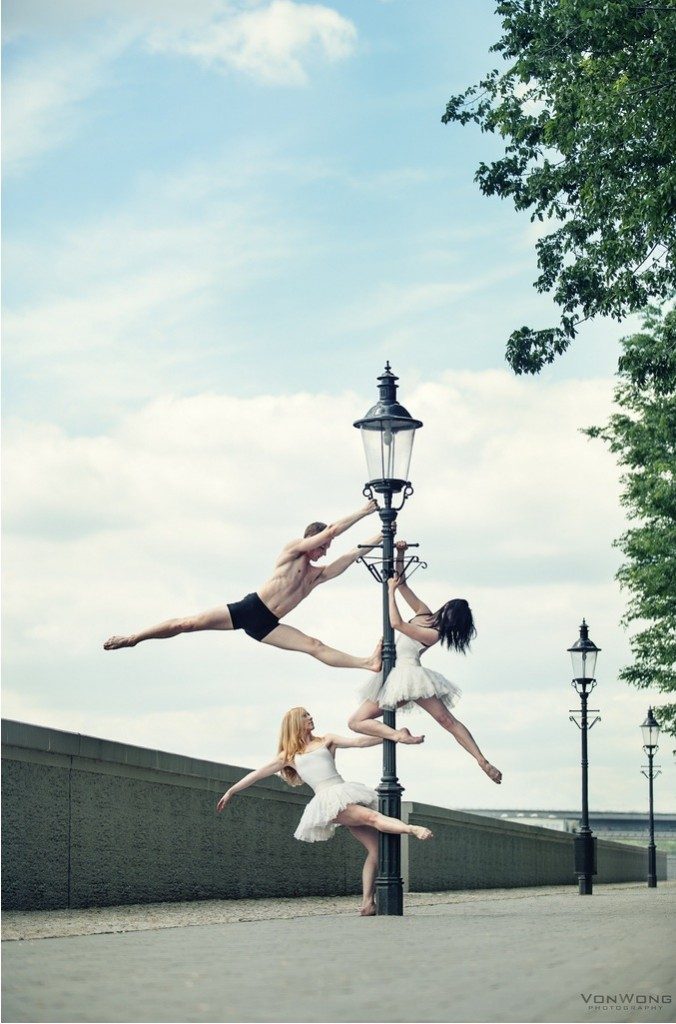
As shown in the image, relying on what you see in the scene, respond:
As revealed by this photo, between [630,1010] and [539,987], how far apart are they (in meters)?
0.71

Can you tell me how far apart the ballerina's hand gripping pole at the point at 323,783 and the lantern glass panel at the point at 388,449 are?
253cm

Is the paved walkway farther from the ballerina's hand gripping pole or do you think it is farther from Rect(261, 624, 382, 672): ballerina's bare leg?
Rect(261, 624, 382, 672): ballerina's bare leg

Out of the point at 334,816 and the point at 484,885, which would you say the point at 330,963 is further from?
the point at 484,885

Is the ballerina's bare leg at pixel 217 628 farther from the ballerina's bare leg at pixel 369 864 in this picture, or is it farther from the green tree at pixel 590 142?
the green tree at pixel 590 142

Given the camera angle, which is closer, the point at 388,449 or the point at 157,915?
the point at 157,915

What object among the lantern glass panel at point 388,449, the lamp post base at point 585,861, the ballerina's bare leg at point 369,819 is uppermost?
the lantern glass panel at point 388,449

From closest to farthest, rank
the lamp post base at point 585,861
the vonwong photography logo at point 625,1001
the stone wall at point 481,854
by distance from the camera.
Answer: the vonwong photography logo at point 625,1001 < the stone wall at point 481,854 < the lamp post base at point 585,861

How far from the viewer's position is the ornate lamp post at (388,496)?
13938 mm

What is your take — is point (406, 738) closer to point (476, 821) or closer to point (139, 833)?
point (139, 833)

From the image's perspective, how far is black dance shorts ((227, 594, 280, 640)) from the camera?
41.7 feet

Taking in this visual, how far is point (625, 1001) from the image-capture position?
25.1ft

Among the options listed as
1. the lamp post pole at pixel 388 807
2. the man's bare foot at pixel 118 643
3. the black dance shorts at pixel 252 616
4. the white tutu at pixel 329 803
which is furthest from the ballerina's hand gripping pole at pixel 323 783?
the man's bare foot at pixel 118 643

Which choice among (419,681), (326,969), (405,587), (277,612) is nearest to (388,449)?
(405,587)

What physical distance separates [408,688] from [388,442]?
2552mm
